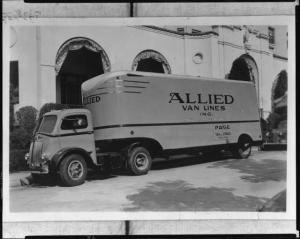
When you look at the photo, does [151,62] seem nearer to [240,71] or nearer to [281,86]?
[240,71]

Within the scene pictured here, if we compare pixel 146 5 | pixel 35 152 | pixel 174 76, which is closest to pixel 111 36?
pixel 146 5

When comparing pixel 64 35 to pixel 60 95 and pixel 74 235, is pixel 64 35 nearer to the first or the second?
pixel 60 95

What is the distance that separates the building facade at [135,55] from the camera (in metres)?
6.68

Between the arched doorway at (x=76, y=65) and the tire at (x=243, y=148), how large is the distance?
2.65 metres

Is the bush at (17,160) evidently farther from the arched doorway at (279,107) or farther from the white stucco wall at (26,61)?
the arched doorway at (279,107)

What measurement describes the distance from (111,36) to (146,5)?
2.48 feet

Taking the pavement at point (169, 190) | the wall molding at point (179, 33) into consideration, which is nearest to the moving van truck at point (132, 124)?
the pavement at point (169, 190)

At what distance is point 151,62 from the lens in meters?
7.03

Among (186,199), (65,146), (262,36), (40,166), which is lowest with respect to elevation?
(186,199)

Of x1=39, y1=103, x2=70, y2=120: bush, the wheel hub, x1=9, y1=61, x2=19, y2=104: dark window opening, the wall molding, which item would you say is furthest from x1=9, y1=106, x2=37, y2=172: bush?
the wall molding

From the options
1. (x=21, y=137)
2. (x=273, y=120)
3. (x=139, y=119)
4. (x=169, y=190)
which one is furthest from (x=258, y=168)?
(x=21, y=137)

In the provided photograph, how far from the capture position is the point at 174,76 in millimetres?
7020

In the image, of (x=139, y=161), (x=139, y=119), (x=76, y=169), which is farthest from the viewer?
(x=139, y=161)

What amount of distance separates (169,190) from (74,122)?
75.1 inches
